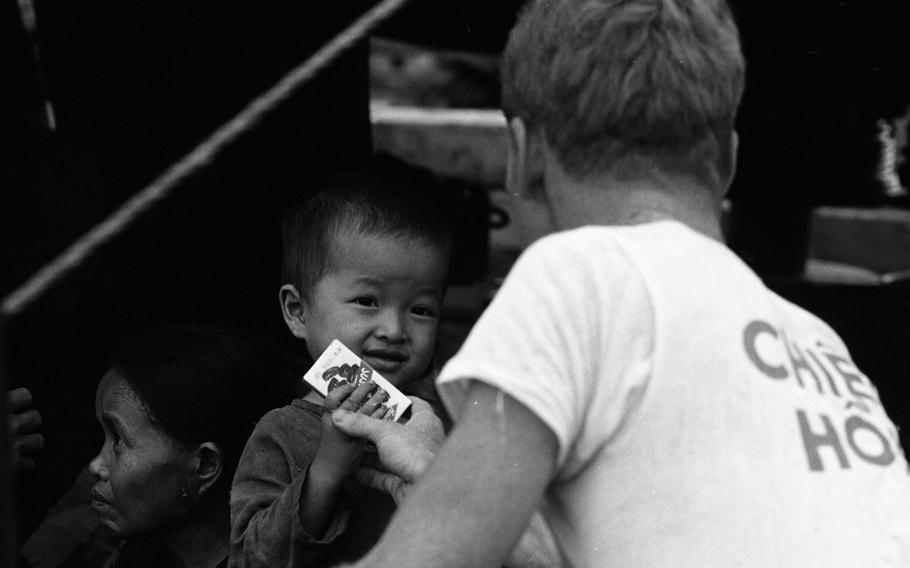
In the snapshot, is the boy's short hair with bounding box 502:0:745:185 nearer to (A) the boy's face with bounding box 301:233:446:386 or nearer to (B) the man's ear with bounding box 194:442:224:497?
(A) the boy's face with bounding box 301:233:446:386

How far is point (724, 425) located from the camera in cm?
119

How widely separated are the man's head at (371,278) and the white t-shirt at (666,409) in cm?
72

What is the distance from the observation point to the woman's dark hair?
2160 mm

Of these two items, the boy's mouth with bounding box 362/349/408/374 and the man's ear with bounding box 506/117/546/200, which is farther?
the boy's mouth with bounding box 362/349/408/374

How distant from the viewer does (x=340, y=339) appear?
1.93 m

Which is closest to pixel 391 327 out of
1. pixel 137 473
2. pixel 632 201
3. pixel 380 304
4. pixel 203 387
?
pixel 380 304

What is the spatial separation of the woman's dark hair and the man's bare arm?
1097 millimetres

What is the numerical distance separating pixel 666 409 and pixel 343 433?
0.61 meters

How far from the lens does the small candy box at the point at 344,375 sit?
5.68ft

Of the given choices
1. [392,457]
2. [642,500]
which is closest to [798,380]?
[642,500]

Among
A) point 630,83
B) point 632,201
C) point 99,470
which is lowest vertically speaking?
point 99,470

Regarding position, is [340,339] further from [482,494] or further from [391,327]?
[482,494]

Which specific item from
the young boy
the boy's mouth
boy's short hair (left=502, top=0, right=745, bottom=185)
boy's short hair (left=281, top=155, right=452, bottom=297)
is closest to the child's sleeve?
the young boy

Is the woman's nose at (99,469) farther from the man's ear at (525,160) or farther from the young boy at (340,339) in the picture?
the man's ear at (525,160)
